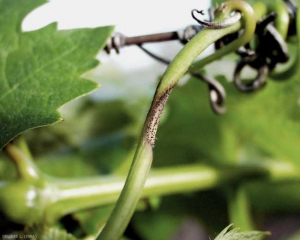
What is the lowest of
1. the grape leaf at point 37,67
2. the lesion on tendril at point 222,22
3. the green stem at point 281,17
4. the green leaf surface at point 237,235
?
the green leaf surface at point 237,235

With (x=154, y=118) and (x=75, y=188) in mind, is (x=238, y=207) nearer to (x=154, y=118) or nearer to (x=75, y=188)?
(x=75, y=188)

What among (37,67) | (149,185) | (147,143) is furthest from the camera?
(149,185)

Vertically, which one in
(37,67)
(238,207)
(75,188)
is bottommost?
(238,207)

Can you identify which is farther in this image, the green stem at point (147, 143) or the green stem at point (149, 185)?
the green stem at point (149, 185)

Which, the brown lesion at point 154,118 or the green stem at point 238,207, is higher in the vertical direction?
the brown lesion at point 154,118

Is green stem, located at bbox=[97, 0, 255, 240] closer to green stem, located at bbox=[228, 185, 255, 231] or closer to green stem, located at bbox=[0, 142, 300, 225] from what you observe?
green stem, located at bbox=[0, 142, 300, 225]

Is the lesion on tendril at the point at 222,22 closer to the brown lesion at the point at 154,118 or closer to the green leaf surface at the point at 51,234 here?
the brown lesion at the point at 154,118

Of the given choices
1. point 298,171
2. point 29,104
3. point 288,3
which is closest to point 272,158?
point 298,171

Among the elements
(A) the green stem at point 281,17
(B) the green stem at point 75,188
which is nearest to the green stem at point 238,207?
(B) the green stem at point 75,188

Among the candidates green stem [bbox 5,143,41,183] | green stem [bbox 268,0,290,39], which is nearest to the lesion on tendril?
green stem [bbox 268,0,290,39]

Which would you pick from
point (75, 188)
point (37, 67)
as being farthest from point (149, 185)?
point (37, 67)
